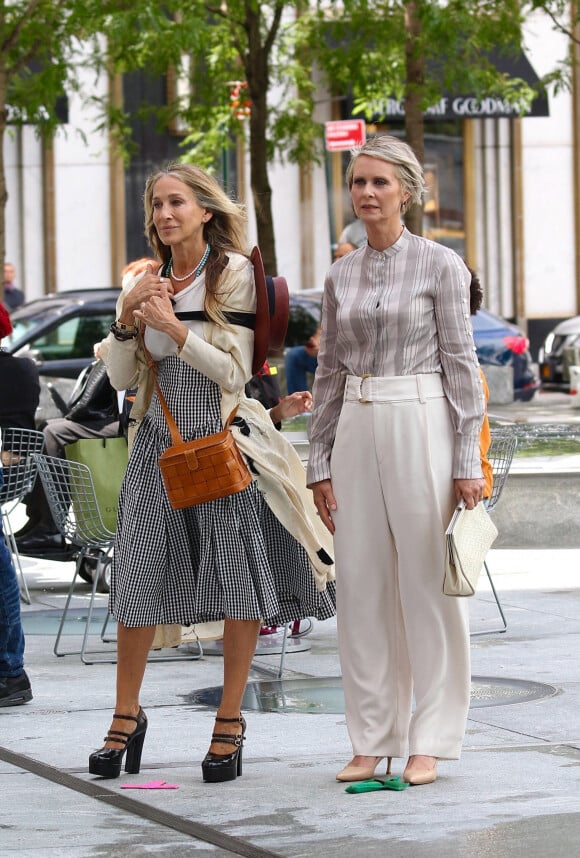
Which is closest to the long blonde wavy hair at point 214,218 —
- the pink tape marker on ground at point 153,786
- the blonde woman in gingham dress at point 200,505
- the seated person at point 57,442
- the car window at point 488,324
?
the blonde woman in gingham dress at point 200,505

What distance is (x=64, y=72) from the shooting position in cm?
1577

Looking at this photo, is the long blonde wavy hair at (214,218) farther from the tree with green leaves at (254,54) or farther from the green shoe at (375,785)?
the tree with green leaves at (254,54)

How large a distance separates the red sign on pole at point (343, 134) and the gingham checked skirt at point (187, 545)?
15.8m

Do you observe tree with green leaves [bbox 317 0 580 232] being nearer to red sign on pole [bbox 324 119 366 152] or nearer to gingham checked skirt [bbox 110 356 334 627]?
red sign on pole [bbox 324 119 366 152]

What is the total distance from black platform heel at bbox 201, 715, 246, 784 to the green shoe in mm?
385

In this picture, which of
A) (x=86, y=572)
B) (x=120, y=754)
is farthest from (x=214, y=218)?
(x=86, y=572)

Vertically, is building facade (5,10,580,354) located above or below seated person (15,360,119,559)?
above

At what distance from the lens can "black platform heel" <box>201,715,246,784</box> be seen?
17.0ft

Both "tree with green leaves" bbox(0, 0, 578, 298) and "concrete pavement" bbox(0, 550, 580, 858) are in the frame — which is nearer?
"concrete pavement" bbox(0, 550, 580, 858)

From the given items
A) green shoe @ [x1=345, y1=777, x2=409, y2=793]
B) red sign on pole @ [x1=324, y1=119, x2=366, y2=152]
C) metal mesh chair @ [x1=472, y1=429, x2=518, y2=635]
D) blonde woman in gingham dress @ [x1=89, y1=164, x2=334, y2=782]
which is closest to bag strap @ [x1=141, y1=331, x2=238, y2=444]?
blonde woman in gingham dress @ [x1=89, y1=164, x2=334, y2=782]

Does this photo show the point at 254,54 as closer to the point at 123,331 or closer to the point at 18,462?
the point at 18,462

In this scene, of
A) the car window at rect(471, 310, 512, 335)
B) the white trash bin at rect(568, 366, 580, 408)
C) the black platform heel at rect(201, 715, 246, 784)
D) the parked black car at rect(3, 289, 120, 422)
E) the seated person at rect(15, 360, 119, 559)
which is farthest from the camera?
the car window at rect(471, 310, 512, 335)

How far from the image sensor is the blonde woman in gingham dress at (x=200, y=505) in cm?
525

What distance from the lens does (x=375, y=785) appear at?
5.08 metres
